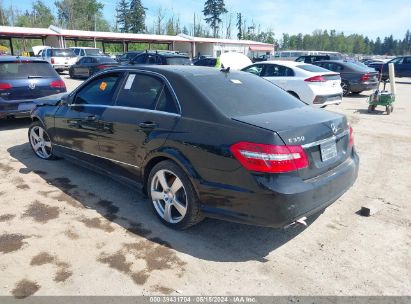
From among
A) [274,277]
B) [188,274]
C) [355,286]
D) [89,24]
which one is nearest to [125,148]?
[188,274]

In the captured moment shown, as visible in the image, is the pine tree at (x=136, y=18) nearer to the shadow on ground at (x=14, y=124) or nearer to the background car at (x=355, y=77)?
the background car at (x=355, y=77)

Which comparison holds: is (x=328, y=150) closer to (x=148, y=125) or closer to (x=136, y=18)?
(x=148, y=125)

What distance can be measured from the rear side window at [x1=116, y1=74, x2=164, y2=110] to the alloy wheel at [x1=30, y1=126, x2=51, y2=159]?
2277 millimetres

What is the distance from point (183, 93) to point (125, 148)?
39.9 inches

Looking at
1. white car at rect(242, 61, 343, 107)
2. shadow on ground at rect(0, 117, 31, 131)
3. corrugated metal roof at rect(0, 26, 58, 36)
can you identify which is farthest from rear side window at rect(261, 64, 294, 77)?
corrugated metal roof at rect(0, 26, 58, 36)

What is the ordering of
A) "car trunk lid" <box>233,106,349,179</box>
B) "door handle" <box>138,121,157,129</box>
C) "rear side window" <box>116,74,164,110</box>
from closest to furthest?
"car trunk lid" <box>233,106,349,179</box>
"door handle" <box>138,121,157,129</box>
"rear side window" <box>116,74,164,110</box>

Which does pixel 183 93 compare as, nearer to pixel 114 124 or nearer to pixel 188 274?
pixel 114 124

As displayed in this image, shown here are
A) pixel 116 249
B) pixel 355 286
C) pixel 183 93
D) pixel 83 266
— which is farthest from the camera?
pixel 183 93

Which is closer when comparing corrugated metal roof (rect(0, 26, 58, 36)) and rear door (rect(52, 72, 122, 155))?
rear door (rect(52, 72, 122, 155))

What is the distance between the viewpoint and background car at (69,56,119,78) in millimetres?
21219

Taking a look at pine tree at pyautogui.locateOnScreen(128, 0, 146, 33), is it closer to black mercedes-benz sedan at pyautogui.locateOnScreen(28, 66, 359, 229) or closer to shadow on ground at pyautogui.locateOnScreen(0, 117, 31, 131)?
shadow on ground at pyautogui.locateOnScreen(0, 117, 31, 131)

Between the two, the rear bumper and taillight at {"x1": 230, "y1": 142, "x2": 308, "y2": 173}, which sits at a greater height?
taillight at {"x1": 230, "y1": 142, "x2": 308, "y2": 173}

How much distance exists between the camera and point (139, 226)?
388 centimetres

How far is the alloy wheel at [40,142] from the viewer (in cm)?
598
